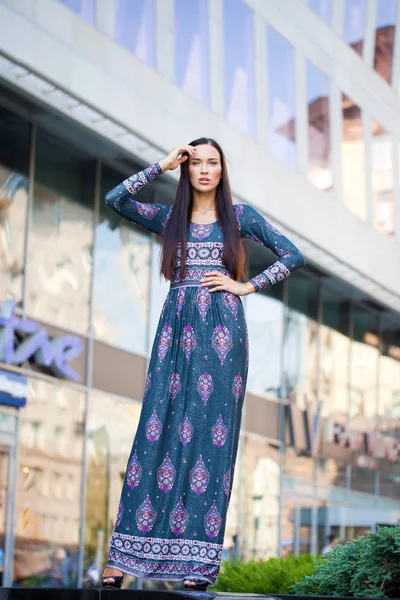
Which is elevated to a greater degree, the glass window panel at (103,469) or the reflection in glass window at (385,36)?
the reflection in glass window at (385,36)

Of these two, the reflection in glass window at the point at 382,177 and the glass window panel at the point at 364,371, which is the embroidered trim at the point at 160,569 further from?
the glass window panel at the point at 364,371

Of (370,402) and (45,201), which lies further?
(370,402)

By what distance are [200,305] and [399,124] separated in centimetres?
2176

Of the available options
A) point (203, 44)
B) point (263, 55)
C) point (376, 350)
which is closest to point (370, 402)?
Result: point (376, 350)

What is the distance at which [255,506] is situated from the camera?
20578 mm

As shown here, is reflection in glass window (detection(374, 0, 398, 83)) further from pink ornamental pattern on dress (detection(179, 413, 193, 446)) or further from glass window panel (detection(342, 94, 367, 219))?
pink ornamental pattern on dress (detection(179, 413, 193, 446))

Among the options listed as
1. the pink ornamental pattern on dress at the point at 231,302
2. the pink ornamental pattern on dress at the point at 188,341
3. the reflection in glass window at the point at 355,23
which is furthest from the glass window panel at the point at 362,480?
the pink ornamental pattern on dress at the point at 188,341

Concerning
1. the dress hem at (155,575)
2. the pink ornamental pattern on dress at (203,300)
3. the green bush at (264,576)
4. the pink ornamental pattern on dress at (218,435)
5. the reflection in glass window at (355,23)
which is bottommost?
the green bush at (264,576)

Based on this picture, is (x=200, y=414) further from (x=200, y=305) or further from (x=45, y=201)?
(x=45, y=201)

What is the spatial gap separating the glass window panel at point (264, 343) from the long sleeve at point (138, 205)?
48.9ft

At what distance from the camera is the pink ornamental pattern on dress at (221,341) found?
523 cm

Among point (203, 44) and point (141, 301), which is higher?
point (203, 44)

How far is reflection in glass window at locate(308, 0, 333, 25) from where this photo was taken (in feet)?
71.1

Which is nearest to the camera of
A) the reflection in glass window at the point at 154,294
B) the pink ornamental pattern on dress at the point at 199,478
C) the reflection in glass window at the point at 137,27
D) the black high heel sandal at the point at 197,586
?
the black high heel sandal at the point at 197,586
